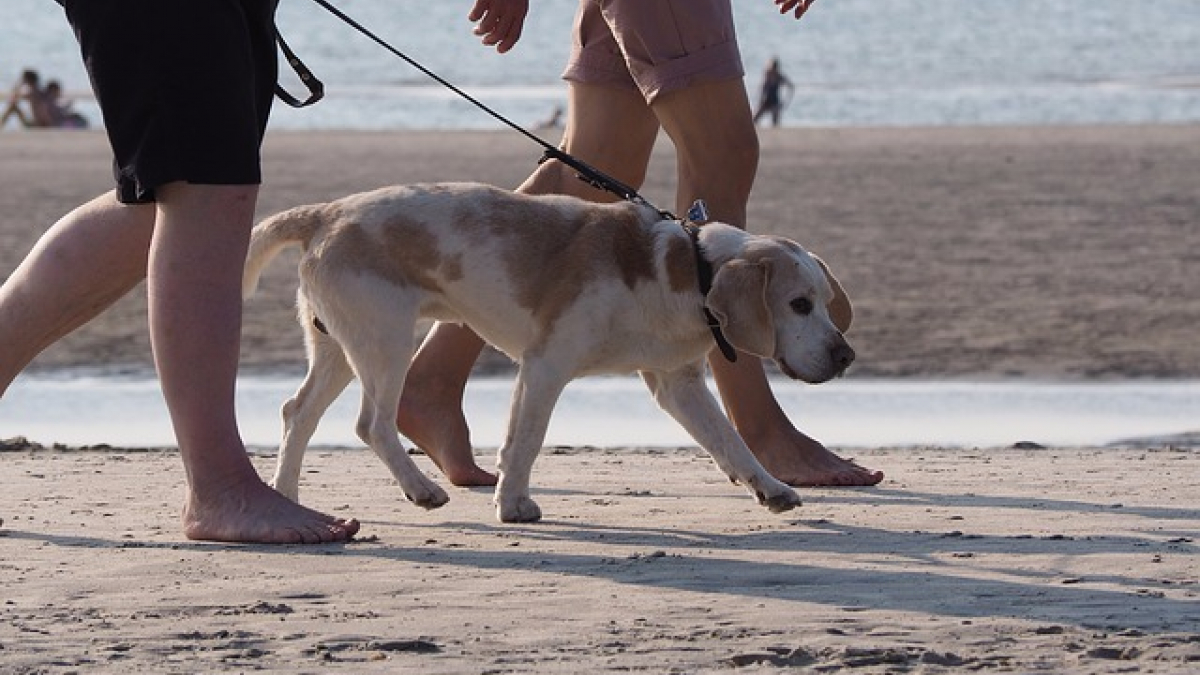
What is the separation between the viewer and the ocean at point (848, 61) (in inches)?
1417

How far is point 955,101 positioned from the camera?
127 feet

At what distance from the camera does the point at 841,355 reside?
18.9 feet

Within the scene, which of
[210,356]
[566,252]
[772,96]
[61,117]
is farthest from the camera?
[772,96]

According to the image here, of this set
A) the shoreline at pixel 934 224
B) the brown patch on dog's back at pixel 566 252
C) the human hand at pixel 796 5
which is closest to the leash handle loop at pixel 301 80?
the brown patch on dog's back at pixel 566 252

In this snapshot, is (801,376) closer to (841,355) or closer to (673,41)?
(841,355)

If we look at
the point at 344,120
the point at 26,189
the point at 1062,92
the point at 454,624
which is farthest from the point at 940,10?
the point at 454,624

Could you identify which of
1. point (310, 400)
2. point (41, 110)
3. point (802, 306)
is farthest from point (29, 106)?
point (802, 306)

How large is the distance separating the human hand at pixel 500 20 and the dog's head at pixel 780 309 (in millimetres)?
1191

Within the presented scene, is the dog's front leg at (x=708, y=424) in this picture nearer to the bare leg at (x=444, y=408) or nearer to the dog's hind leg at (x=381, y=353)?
the dog's hind leg at (x=381, y=353)

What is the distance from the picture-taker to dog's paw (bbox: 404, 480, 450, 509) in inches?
233

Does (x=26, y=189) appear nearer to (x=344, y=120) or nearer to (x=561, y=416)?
(x=561, y=416)

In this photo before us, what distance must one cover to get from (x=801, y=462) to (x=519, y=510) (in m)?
1.07

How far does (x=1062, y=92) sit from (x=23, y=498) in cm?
3591

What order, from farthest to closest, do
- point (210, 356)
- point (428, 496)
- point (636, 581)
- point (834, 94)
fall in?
point (834, 94), point (428, 496), point (210, 356), point (636, 581)
